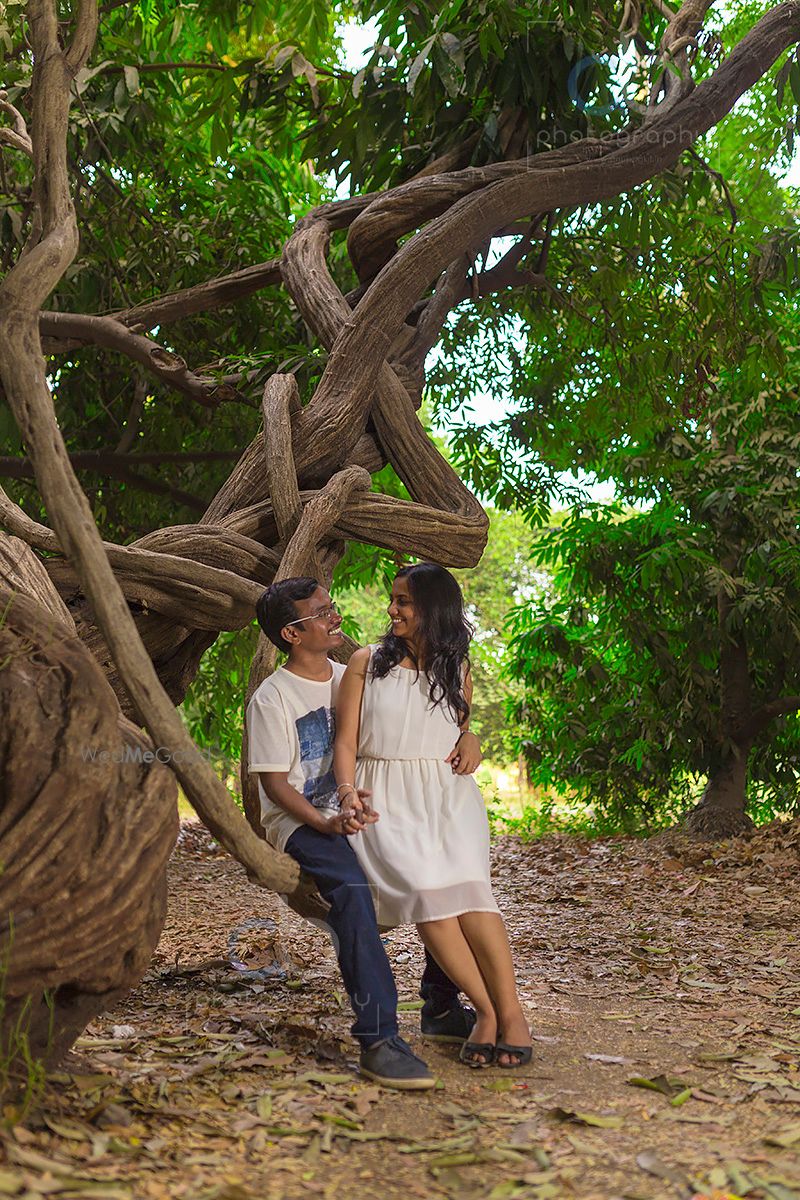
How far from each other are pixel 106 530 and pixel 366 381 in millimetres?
2653

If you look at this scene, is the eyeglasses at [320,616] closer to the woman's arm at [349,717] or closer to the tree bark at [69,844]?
the woman's arm at [349,717]

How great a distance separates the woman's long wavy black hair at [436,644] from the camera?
2.83m

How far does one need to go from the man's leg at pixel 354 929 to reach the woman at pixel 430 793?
8cm

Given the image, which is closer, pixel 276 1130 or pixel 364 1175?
pixel 364 1175

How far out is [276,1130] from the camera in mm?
2139

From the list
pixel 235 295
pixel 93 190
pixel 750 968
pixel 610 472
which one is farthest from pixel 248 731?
pixel 610 472

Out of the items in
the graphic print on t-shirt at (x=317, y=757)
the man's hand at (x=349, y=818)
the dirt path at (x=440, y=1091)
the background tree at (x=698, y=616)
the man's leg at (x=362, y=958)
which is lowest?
the dirt path at (x=440, y=1091)

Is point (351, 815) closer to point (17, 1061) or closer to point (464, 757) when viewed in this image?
point (464, 757)

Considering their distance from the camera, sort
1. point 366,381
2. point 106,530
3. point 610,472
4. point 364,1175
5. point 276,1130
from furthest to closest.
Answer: point 610,472 → point 106,530 → point 366,381 → point 276,1130 → point 364,1175

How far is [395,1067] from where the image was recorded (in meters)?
2.46

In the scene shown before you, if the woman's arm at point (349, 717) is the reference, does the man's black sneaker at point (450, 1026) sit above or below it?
below

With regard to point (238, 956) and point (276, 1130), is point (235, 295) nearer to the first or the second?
point (238, 956)

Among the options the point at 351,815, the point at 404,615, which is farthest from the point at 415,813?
the point at 404,615

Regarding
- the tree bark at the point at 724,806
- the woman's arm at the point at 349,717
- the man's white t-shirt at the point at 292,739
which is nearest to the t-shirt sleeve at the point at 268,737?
the man's white t-shirt at the point at 292,739
